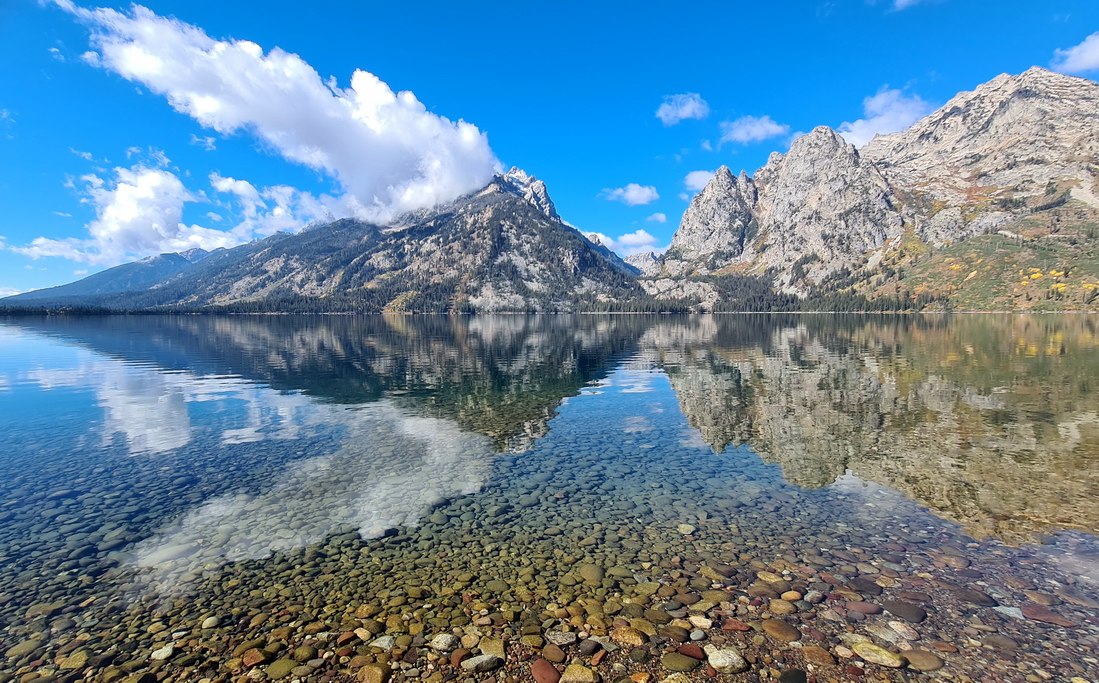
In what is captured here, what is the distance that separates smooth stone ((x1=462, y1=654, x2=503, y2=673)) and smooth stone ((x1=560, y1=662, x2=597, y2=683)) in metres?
1.60

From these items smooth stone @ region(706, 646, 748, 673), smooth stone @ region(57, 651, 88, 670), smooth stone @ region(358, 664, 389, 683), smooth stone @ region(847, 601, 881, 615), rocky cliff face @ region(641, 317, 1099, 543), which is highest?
smooth stone @ region(57, 651, 88, 670)

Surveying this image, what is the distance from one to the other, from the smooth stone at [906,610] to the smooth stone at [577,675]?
28.7 ft

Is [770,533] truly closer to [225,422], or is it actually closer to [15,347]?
[225,422]

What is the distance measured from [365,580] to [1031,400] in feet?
185

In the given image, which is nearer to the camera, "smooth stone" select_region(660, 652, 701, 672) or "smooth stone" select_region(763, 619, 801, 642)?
"smooth stone" select_region(660, 652, 701, 672)

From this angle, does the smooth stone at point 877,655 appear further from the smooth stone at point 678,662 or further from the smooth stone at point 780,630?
the smooth stone at point 678,662

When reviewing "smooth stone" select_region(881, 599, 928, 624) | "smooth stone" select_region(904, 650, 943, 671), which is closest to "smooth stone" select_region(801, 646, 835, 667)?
"smooth stone" select_region(904, 650, 943, 671)

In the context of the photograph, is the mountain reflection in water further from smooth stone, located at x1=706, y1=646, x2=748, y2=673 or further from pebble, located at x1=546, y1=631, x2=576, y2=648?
smooth stone, located at x1=706, y1=646, x2=748, y2=673

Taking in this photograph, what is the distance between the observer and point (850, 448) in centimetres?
3111

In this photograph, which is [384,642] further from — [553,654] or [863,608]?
[863,608]

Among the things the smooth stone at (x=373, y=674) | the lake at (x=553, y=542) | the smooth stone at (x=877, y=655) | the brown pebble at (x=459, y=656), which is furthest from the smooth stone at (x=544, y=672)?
the smooth stone at (x=877, y=655)

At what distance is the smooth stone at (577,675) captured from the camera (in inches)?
444

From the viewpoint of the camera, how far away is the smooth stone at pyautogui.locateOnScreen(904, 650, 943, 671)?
1150cm

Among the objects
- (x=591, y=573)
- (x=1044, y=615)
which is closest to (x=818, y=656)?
(x=591, y=573)
